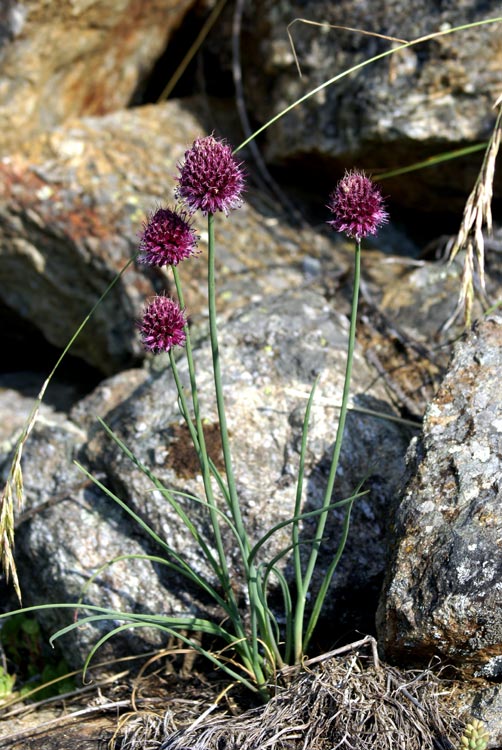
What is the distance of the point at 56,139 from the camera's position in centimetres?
396

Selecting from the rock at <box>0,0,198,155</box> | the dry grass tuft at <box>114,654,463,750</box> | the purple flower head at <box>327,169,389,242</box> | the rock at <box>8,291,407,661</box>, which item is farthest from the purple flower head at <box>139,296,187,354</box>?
the rock at <box>0,0,198,155</box>

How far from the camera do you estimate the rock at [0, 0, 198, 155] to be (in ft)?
12.1

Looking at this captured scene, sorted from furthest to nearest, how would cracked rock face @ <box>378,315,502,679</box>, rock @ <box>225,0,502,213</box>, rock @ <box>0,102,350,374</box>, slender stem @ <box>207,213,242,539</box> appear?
rock @ <box>0,102,350,374</box> < rock @ <box>225,0,502,213</box> < cracked rock face @ <box>378,315,502,679</box> < slender stem @ <box>207,213,242,539</box>

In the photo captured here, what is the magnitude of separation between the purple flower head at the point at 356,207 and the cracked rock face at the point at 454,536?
0.71m

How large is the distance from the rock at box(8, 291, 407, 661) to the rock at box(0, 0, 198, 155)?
167 centimetres

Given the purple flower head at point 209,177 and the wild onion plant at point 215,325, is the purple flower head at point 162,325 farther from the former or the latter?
the purple flower head at point 209,177

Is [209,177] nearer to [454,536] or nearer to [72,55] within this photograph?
[454,536]

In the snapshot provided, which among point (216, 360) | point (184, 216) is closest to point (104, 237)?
point (184, 216)

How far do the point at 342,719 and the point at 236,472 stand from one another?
896 mm

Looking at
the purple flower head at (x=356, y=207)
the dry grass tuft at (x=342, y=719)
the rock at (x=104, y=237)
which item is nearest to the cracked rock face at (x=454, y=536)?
the dry grass tuft at (x=342, y=719)

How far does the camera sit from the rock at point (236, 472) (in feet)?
8.46

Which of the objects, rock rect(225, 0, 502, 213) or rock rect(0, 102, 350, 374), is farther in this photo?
rock rect(0, 102, 350, 374)

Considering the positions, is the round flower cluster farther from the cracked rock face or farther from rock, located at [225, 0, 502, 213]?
rock, located at [225, 0, 502, 213]

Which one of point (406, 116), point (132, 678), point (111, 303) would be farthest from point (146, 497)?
point (406, 116)
